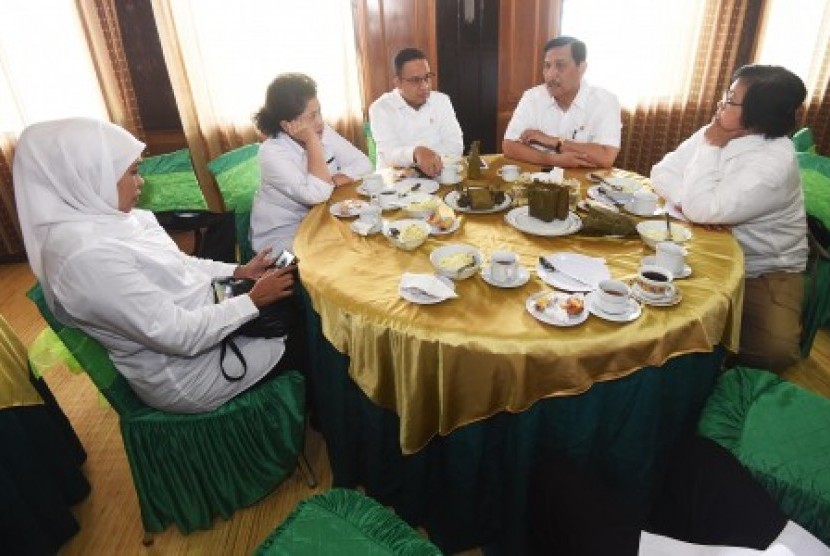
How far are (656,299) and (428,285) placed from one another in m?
0.64

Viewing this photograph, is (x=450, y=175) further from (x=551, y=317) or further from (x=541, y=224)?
(x=551, y=317)

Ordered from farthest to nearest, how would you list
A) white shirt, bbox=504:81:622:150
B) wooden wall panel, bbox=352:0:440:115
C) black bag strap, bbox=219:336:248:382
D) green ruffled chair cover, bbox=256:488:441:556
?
wooden wall panel, bbox=352:0:440:115 < white shirt, bbox=504:81:622:150 < black bag strap, bbox=219:336:248:382 < green ruffled chair cover, bbox=256:488:441:556

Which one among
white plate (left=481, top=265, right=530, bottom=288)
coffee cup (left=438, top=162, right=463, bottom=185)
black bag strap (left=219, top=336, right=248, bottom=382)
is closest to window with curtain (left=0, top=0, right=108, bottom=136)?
coffee cup (left=438, top=162, right=463, bottom=185)

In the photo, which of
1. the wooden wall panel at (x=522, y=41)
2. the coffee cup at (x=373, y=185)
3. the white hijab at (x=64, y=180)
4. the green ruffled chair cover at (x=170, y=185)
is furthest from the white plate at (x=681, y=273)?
the wooden wall panel at (x=522, y=41)

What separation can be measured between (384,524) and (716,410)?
947 mm

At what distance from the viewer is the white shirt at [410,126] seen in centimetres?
304

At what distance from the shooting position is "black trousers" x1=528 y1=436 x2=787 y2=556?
0.99 meters

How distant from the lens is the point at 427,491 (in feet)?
5.60

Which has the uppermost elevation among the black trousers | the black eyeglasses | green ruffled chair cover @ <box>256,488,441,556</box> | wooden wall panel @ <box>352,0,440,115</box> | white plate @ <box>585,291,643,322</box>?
wooden wall panel @ <box>352,0,440,115</box>

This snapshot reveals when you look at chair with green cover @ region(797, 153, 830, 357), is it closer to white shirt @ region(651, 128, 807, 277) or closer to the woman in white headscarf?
white shirt @ region(651, 128, 807, 277)

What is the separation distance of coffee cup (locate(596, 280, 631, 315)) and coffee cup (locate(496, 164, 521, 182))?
1124 mm

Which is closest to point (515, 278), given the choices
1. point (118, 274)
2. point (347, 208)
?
point (347, 208)

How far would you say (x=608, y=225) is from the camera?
1.77m

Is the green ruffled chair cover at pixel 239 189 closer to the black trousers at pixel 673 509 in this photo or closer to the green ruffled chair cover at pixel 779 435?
the black trousers at pixel 673 509
